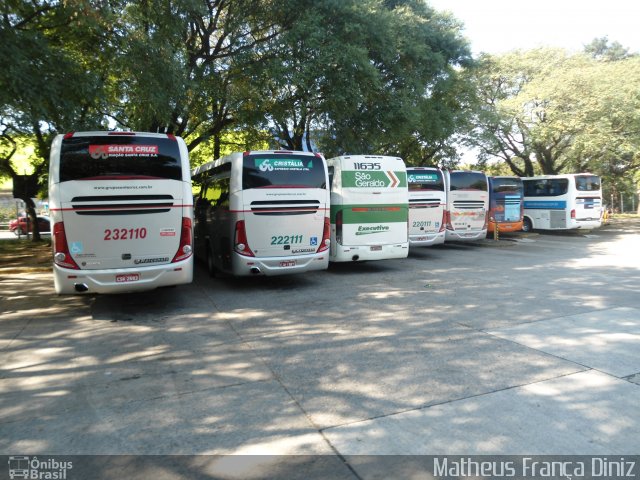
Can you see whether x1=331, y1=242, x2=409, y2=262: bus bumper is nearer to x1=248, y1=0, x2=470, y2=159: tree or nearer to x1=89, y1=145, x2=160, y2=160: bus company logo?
x1=89, y1=145, x2=160, y2=160: bus company logo

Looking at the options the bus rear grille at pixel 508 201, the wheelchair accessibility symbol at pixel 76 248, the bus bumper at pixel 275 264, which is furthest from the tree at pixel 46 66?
the bus rear grille at pixel 508 201

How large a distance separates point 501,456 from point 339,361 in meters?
2.23

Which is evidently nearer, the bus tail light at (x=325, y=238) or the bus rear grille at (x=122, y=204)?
the bus rear grille at (x=122, y=204)

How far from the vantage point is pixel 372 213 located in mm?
11578

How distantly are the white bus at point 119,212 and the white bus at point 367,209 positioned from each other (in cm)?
433

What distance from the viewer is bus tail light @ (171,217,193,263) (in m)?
7.91

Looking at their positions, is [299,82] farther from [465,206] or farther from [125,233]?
[125,233]

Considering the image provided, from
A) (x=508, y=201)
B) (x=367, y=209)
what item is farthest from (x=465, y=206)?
(x=367, y=209)

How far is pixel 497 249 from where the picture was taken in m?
17.3

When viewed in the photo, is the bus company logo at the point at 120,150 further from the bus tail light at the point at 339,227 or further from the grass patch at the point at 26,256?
the grass patch at the point at 26,256

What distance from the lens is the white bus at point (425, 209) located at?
1498 cm

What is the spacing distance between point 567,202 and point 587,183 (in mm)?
1480

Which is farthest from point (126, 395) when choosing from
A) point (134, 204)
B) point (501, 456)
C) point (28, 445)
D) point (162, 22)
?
point (162, 22)

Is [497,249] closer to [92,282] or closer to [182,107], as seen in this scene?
[182,107]
